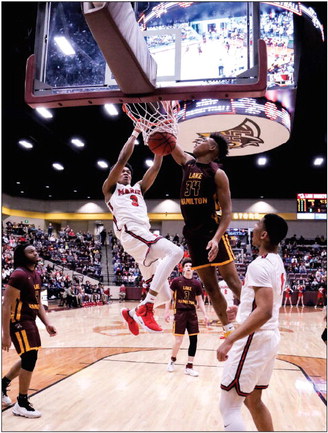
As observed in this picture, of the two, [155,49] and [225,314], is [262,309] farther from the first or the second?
A: [155,49]

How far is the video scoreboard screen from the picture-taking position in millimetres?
27156

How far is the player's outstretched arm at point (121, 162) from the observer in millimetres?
3789

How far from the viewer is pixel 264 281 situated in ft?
9.55

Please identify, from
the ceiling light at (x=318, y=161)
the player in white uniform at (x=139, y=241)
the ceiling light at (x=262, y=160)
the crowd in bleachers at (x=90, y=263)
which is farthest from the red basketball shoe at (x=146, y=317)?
the ceiling light at (x=318, y=161)

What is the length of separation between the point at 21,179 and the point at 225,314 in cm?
2437

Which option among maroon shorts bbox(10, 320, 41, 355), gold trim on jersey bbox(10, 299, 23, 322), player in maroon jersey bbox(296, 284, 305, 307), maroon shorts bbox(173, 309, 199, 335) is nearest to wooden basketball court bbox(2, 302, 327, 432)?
maroon shorts bbox(173, 309, 199, 335)

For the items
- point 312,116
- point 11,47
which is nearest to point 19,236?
point 11,47

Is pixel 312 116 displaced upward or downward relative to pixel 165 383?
upward

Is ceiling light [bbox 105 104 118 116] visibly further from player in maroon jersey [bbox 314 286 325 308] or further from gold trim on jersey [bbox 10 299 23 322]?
player in maroon jersey [bbox 314 286 325 308]

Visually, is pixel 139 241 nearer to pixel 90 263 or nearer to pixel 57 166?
pixel 57 166

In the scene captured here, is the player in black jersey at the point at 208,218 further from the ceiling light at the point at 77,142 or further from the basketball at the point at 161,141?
the ceiling light at the point at 77,142

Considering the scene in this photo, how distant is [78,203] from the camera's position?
3244 centimetres

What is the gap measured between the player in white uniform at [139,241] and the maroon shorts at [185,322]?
3.32 metres

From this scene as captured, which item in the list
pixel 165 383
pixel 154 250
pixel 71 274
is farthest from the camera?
pixel 71 274
